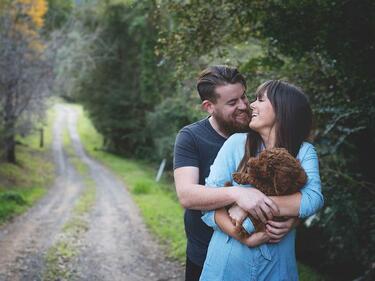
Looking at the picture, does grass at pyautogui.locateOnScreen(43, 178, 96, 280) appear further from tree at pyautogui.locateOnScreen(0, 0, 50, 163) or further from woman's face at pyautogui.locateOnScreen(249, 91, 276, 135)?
tree at pyautogui.locateOnScreen(0, 0, 50, 163)

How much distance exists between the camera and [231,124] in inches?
108

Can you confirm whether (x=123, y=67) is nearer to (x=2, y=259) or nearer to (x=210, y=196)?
(x=2, y=259)

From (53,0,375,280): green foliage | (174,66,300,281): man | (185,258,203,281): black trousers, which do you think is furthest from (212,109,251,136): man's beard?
(53,0,375,280): green foliage

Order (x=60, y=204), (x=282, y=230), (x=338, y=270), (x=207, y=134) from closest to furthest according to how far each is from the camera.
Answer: (x=282, y=230), (x=207, y=134), (x=338, y=270), (x=60, y=204)

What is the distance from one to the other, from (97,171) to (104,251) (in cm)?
1690

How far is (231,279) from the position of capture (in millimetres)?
2168

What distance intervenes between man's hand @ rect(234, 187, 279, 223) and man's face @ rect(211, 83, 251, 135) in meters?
0.67

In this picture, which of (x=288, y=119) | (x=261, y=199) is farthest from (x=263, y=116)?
(x=261, y=199)

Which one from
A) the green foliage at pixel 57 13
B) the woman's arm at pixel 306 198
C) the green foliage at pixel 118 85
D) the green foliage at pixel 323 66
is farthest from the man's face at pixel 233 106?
the green foliage at pixel 57 13

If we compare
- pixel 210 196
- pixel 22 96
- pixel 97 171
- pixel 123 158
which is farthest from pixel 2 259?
pixel 123 158

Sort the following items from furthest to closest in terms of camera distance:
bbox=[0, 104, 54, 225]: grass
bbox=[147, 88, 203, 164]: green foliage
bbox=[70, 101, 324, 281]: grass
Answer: bbox=[147, 88, 203, 164]: green foliage → bbox=[0, 104, 54, 225]: grass → bbox=[70, 101, 324, 281]: grass

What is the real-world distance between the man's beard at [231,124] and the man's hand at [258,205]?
26.2 inches

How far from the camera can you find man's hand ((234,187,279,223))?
2059 millimetres

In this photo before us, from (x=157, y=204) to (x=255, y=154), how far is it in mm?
11845
